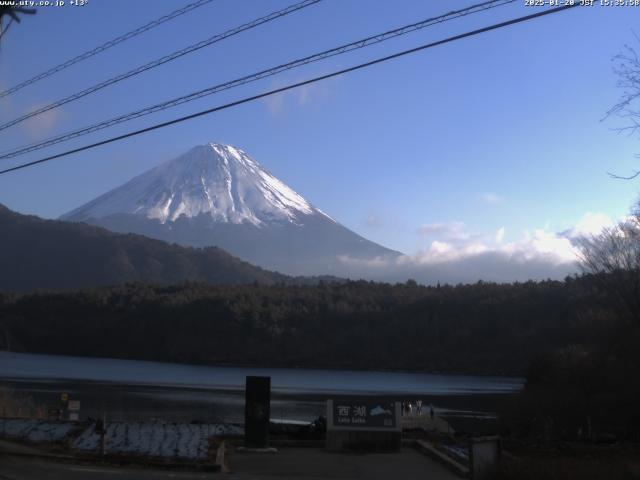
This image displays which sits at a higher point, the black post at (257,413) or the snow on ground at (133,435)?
the black post at (257,413)

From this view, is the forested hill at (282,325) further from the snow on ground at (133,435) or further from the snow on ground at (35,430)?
the snow on ground at (35,430)

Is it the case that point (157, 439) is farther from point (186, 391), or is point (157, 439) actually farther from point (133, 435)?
point (186, 391)

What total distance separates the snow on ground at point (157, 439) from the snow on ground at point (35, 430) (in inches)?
24.2

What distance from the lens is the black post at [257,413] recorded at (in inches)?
776

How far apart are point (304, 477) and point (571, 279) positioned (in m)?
107

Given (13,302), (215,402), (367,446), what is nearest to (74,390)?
(215,402)

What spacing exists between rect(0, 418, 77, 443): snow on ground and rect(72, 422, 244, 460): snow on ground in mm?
614

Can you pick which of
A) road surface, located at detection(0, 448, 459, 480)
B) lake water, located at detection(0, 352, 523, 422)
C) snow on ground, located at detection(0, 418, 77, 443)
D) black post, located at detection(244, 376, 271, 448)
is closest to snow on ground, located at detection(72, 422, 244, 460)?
snow on ground, located at detection(0, 418, 77, 443)

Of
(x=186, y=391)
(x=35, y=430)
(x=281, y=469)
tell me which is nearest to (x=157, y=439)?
(x=35, y=430)

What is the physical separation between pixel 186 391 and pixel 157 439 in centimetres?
5272

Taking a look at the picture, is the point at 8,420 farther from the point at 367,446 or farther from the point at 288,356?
the point at 288,356

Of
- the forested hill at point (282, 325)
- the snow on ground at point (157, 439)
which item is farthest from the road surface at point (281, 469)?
the forested hill at point (282, 325)

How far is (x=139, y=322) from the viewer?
15638 centimetres

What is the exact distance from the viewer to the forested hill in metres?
137
